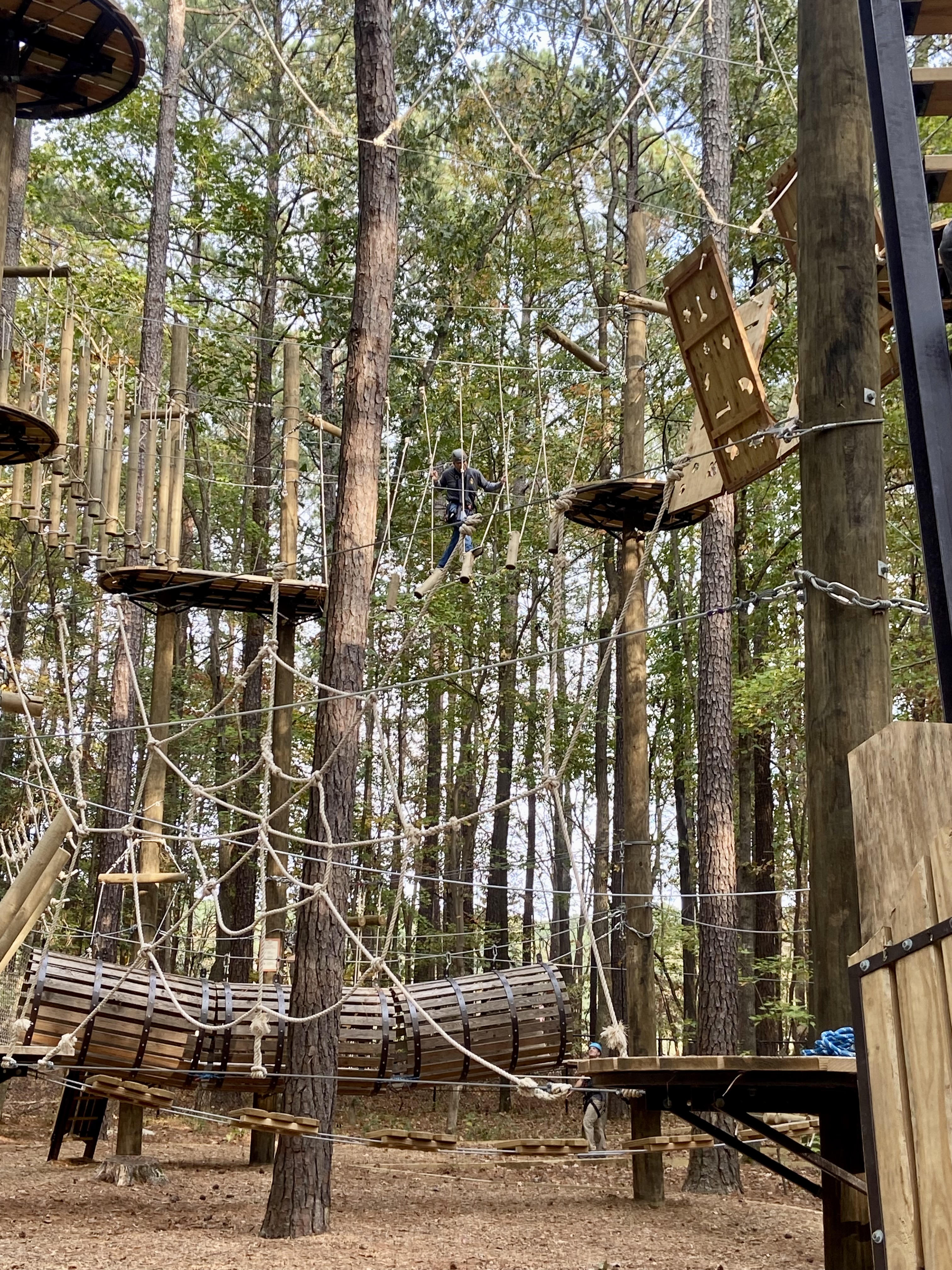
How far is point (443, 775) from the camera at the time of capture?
19.9 metres

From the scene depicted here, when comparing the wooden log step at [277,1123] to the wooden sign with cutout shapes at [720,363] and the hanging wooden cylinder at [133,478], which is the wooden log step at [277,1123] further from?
the wooden sign with cutout shapes at [720,363]

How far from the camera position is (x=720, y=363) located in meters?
4.06

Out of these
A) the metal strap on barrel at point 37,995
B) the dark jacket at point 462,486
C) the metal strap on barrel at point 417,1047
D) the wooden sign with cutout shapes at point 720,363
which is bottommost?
the metal strap on barrel at point 417,1047

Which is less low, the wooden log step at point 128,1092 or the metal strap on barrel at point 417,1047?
the metal strap on barrel at point 417,1047

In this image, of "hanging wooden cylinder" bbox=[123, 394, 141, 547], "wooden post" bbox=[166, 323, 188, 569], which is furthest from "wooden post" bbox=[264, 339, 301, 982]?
"hanging wooden cylinder" bbox=[123, 394, 141, 547]

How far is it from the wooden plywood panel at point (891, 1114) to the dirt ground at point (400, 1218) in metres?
4.68

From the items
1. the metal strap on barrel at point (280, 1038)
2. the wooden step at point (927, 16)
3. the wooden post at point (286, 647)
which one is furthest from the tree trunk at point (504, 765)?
the wooden step at point (927, 16)

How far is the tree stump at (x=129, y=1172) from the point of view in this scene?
25.8 feet

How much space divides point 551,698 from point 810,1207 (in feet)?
16.0

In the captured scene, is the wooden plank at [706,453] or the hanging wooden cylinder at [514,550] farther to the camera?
the hanging wooden cylinder at [514,550]

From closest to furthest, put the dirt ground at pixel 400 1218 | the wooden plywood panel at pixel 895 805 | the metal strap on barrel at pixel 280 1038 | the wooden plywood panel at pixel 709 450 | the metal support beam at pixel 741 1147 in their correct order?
the wooden plywood panel at pixel 895 805 < the metal support beam at pixel 741 1147 < the wooden plywood panel at pixel 709 450 < the dirt ground at pixel 400 1218 < the metal strap on barrel at pixel 280 1038

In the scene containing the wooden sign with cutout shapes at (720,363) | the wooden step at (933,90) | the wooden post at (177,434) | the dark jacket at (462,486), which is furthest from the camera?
the dark jacket at (462,486)

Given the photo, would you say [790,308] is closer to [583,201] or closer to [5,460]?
[583,201]

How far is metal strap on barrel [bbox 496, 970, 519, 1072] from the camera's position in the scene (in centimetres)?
842
